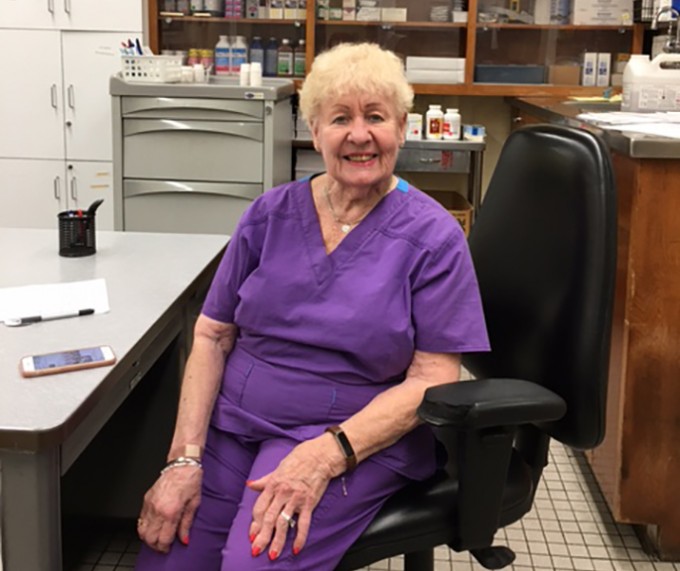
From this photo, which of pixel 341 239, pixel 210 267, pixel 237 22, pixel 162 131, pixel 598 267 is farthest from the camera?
pixel 237 22

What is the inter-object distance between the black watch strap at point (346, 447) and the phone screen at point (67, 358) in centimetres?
37

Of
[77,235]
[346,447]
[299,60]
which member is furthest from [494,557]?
[299,60]

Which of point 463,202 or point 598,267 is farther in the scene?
point 463,202

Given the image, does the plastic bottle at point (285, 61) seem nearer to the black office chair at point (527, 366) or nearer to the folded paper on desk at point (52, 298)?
the folded paper on desk at point (52, 298)

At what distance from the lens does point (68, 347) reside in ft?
4.38

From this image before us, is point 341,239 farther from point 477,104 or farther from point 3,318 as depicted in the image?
point 477,104

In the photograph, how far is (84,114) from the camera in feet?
12.9

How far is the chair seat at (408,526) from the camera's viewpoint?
1.28 m

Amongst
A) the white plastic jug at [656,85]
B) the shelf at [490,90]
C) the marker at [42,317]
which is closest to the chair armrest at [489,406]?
the marker at [42,317]

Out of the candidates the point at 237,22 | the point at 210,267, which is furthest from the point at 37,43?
the point at 210,267

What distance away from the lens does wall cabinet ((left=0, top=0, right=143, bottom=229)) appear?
3.86 metres

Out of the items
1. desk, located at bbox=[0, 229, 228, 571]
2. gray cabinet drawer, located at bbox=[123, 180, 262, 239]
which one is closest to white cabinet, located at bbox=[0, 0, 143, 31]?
gray cabinet drawer, located at bbox=[123, 180, 262, 239]

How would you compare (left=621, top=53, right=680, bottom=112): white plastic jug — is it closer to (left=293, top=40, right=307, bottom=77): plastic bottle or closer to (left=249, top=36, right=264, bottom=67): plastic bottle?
(left=293, top=40, right=307, bottom=77): plastic bottle

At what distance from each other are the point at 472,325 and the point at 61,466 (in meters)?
0.64
